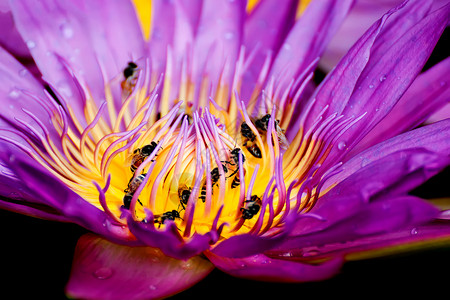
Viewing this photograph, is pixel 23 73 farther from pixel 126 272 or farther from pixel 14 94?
pixel 126 272

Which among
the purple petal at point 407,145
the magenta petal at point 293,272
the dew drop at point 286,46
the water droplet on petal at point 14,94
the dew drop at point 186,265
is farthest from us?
the dew drop at point 286,46

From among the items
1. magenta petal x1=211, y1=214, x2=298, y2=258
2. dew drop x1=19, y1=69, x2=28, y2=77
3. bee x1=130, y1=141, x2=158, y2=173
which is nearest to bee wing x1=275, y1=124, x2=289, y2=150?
bee x1=130, y1=141, x2=158, y2=173

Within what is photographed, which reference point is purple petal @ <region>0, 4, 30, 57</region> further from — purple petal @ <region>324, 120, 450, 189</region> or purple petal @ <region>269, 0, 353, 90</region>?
purple petal @ <region>324, 120, 450, 189</region>

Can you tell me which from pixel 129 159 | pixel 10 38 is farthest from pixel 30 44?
pixel 129 159

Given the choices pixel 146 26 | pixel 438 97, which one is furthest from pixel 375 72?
pixel 146 26

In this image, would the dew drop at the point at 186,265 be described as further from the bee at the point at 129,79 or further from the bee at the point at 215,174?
the bee at the point at 129,79

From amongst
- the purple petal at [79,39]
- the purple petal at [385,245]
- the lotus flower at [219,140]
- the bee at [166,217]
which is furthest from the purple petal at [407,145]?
the purple petal at [79,39]
